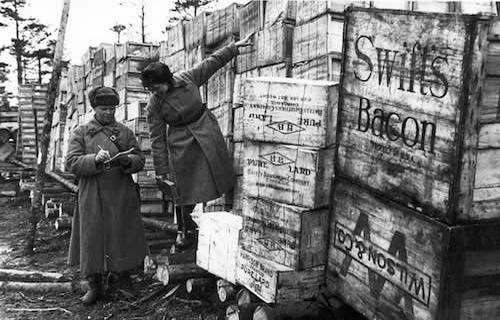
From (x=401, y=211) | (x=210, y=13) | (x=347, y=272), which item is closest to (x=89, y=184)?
(x=210, y=13)

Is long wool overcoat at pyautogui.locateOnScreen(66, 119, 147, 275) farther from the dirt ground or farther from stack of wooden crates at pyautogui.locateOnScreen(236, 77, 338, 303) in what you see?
stack of wooden crates at pyautogui.locateOnScreen(236, 77, 338, 303)

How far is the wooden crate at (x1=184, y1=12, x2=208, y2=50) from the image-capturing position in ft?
18.9

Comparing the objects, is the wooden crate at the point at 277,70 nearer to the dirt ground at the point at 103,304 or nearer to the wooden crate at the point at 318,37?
the wooden crate at the point at 318,37

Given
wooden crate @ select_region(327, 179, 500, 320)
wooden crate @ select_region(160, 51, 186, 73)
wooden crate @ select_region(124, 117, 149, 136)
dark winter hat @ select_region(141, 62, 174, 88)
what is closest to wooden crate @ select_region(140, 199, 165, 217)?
wooden crate @ select_region(124, 117, 149, 136)

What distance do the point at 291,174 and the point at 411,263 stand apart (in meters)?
0.97

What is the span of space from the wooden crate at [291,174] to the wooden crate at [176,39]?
10.9 ft

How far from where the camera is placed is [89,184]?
479cm

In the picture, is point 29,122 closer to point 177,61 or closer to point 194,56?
point 177,61

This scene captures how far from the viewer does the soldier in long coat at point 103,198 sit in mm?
4742

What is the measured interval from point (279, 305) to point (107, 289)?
8.25 ft

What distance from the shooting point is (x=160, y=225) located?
255 inches

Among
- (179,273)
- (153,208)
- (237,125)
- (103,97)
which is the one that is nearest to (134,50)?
(153,208)

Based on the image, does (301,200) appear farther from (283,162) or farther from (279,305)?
(279,305)

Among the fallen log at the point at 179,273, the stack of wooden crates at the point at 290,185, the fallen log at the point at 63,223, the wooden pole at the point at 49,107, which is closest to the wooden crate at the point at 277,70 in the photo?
the stack of wooden crates at the point at 290,185
